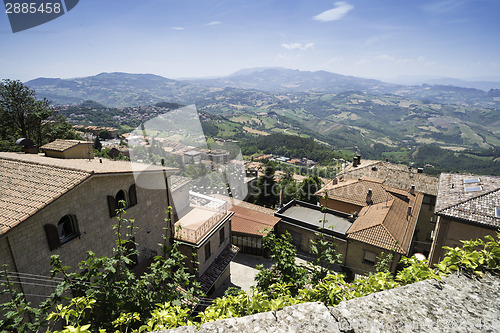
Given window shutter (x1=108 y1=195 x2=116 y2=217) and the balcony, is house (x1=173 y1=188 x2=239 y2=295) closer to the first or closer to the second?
the balcony

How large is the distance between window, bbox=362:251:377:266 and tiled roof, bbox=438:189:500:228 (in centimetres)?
641

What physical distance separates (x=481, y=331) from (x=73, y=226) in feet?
34.4

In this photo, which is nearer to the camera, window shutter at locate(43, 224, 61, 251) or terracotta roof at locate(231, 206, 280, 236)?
Answer: window shutter at locate(43, 224, 61, 251)

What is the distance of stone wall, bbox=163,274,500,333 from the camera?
211 cm

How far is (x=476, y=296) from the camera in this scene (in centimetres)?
243

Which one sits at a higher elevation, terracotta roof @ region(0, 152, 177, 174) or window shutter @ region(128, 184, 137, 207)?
terracotta roof @ region(0, 152, 177, 174)

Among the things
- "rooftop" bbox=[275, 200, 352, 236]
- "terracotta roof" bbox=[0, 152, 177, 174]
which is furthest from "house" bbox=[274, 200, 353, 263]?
"terracotta roof" bbox=[0, 152, 177, 174]

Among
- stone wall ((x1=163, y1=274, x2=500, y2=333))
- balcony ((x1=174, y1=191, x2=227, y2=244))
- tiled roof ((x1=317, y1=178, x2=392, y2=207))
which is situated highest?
stone wall ((x1=163, y1=274, x2=500, y2=333))

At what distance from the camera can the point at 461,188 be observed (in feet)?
47.3

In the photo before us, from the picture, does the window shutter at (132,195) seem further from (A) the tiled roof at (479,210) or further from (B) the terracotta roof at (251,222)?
(A) the tiled roof at (479,210)

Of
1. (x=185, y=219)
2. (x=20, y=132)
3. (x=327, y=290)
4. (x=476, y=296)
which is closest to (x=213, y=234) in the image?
(x=185, y=219)

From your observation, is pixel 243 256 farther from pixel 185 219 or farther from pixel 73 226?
pixel 73 226

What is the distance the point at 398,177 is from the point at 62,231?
30.3 m

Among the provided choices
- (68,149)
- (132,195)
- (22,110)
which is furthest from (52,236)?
(22,110)
